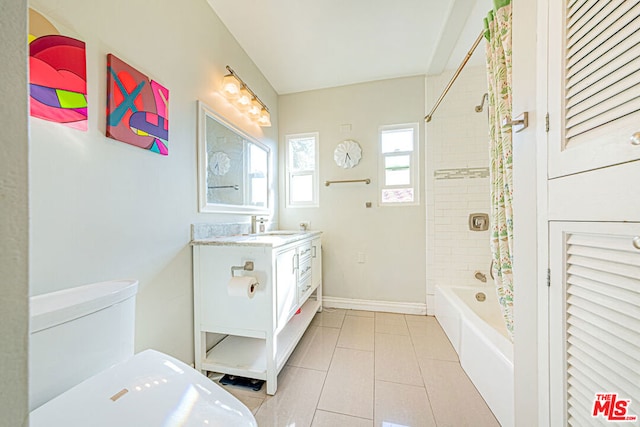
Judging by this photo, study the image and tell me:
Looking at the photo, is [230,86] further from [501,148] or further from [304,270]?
[501,148]

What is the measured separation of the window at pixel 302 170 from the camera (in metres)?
2.72

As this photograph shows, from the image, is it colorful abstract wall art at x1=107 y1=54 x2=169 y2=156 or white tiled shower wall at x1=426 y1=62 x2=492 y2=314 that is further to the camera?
white tiled shower wall at x1=426 y1=62 x2=492 y2=314

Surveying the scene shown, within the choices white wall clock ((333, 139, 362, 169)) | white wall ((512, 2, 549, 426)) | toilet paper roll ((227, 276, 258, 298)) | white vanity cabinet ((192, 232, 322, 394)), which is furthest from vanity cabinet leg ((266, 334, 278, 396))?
white wall clock ((333, 139, 362, 169))

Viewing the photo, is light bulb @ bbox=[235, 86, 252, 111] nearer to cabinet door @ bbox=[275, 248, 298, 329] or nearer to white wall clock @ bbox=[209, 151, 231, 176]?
white wall clock @ bbox=[209, 151, 231, 176]

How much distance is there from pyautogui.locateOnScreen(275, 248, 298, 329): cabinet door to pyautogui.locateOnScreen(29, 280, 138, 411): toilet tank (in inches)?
28.7

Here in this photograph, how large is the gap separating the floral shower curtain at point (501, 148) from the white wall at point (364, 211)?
1.20 metres

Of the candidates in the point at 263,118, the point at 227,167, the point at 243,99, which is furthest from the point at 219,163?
the point at 263,118

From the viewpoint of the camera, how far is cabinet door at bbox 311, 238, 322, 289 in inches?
87.3

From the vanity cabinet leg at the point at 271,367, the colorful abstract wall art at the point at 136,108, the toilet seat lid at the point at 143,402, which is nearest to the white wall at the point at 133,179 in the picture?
the colorful abstract wall art at the point at 136,108

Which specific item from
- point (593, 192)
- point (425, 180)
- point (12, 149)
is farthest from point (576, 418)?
point (425, 180)

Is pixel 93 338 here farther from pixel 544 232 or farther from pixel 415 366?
pixel 415 366

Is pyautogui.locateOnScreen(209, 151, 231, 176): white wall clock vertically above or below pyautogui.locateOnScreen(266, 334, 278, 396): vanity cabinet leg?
above

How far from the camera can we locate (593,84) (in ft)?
2.12

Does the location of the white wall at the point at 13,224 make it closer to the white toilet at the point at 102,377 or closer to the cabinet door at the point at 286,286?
the white toilet at the point at 102,377
